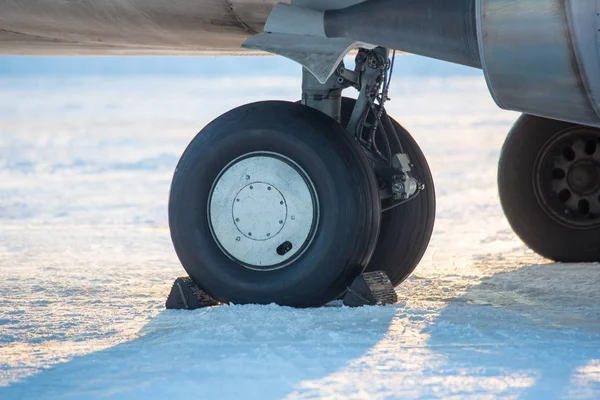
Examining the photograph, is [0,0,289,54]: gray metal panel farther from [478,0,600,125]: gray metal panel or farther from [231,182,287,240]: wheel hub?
[478,0,600,125]: gray metal panel

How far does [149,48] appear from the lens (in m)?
6.38

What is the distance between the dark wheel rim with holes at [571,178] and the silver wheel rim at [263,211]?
2384 millimetres

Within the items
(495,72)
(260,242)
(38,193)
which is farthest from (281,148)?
(38,193)

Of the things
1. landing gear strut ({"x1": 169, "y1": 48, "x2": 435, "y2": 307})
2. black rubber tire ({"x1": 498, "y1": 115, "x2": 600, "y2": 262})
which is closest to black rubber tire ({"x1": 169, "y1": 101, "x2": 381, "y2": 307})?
landing gear strut ({"x1": 169, "y1": 48, "x2": 435, "y2": 307})

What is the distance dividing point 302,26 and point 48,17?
1453mm

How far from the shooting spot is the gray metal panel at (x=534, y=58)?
3.79m

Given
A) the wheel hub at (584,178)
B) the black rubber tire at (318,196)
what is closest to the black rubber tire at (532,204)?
the wheel hub at (584,178)

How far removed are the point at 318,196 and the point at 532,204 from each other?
2.37 meters

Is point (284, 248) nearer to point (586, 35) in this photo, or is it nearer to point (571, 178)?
point (586, 35)

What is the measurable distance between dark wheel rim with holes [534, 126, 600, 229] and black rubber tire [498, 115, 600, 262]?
4 cm

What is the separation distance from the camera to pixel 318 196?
4.64m

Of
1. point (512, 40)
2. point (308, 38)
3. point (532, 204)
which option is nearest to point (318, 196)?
point (308, 38)

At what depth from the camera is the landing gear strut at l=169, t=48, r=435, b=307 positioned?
461 cm

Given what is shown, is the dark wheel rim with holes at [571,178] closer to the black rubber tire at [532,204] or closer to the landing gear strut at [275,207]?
the black rubber tire at [532,204]
